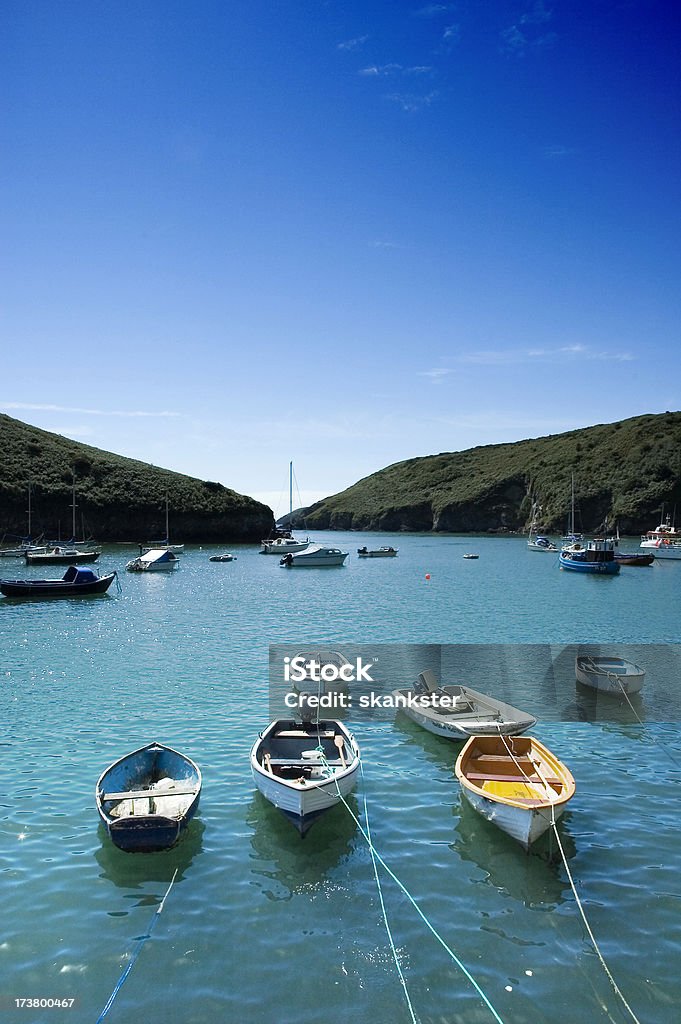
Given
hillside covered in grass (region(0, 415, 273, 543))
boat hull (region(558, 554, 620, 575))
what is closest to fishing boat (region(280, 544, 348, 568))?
boat hull (region(558, 554, 620, 575))

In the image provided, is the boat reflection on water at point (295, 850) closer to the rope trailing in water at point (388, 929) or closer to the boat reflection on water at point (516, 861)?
the rope trailing in water at point (388, 929)

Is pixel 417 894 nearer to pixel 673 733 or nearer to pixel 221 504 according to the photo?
pixel 673 733

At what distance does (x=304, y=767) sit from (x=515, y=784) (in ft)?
14.7

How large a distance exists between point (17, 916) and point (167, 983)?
314 centimetres

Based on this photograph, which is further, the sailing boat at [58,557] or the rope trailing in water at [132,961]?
the sailing boat at [58,557]

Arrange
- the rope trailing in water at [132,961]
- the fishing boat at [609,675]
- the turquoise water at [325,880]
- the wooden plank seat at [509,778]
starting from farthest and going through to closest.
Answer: the fishing boat at [609,675] < the wooden plank seat at [509,778] < the turquoise water at [325,880] < the rope trailing in water at [132,961]

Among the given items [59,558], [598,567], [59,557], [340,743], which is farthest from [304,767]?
[59,557]

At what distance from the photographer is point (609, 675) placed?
24047 millimetres

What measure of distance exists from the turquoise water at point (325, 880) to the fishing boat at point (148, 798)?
599mm

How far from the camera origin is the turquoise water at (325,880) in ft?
30.0

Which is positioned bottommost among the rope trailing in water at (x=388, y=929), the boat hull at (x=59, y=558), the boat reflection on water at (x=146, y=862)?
the rope trailing in water at (x=388, y=929)

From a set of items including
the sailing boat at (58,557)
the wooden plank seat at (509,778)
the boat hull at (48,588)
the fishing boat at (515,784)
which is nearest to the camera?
the fishing boat at (515,784)

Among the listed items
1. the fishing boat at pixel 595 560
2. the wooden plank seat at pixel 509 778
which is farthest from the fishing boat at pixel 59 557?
the wooden plank seat at pixel 509 778

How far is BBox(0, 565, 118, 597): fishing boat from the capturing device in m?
52.9
